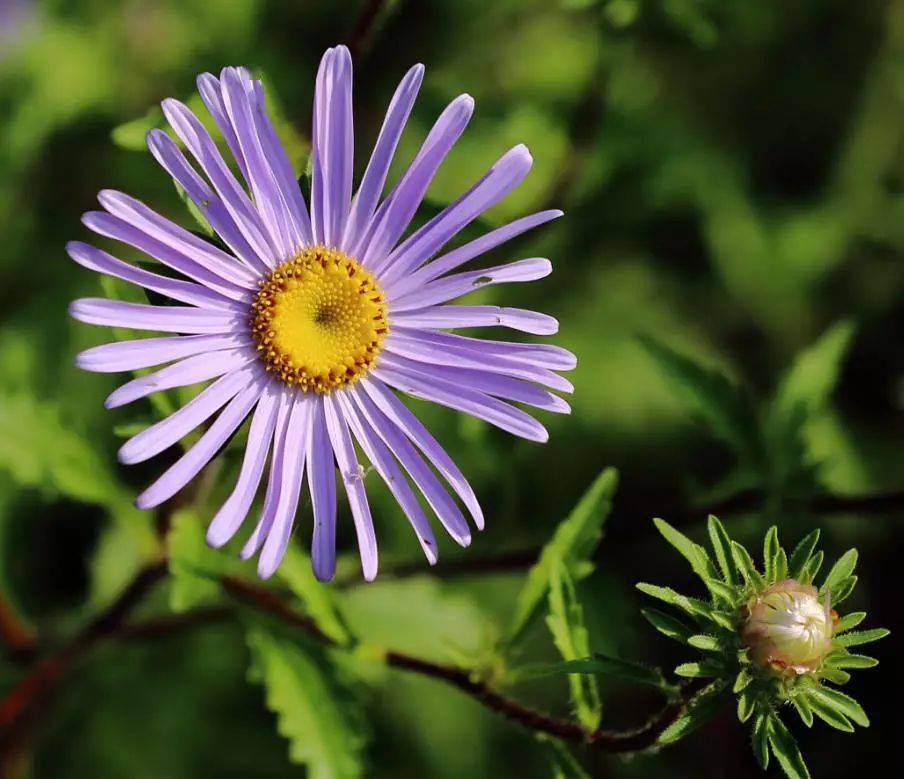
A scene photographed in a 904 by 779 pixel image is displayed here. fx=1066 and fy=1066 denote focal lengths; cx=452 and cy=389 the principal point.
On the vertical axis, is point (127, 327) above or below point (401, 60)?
below

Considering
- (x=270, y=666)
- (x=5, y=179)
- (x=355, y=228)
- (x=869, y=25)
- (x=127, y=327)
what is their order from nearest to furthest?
(x=127, y=327) < (x=355, y=228) < (x=270, y=666) < (x=5, y=179) < (x=869, y=25)

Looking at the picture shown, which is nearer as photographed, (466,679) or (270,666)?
(466,679)

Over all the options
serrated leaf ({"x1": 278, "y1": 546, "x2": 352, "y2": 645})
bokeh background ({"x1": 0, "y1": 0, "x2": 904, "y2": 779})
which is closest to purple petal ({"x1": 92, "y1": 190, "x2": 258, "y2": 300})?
serrated leaf ({"x1": 278, "y1": 546, "x2": 352, "y2": 645})

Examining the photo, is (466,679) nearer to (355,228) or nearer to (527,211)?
(355,228)

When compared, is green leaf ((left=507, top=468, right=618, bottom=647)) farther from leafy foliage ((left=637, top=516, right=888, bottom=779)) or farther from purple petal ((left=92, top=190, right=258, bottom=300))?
purple petal ((left=92, top=190, right=258, bottom=300))

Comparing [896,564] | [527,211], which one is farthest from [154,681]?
[896,564]

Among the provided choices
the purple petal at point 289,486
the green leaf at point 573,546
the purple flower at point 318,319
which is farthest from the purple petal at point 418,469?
the green leaf at point 573,546
